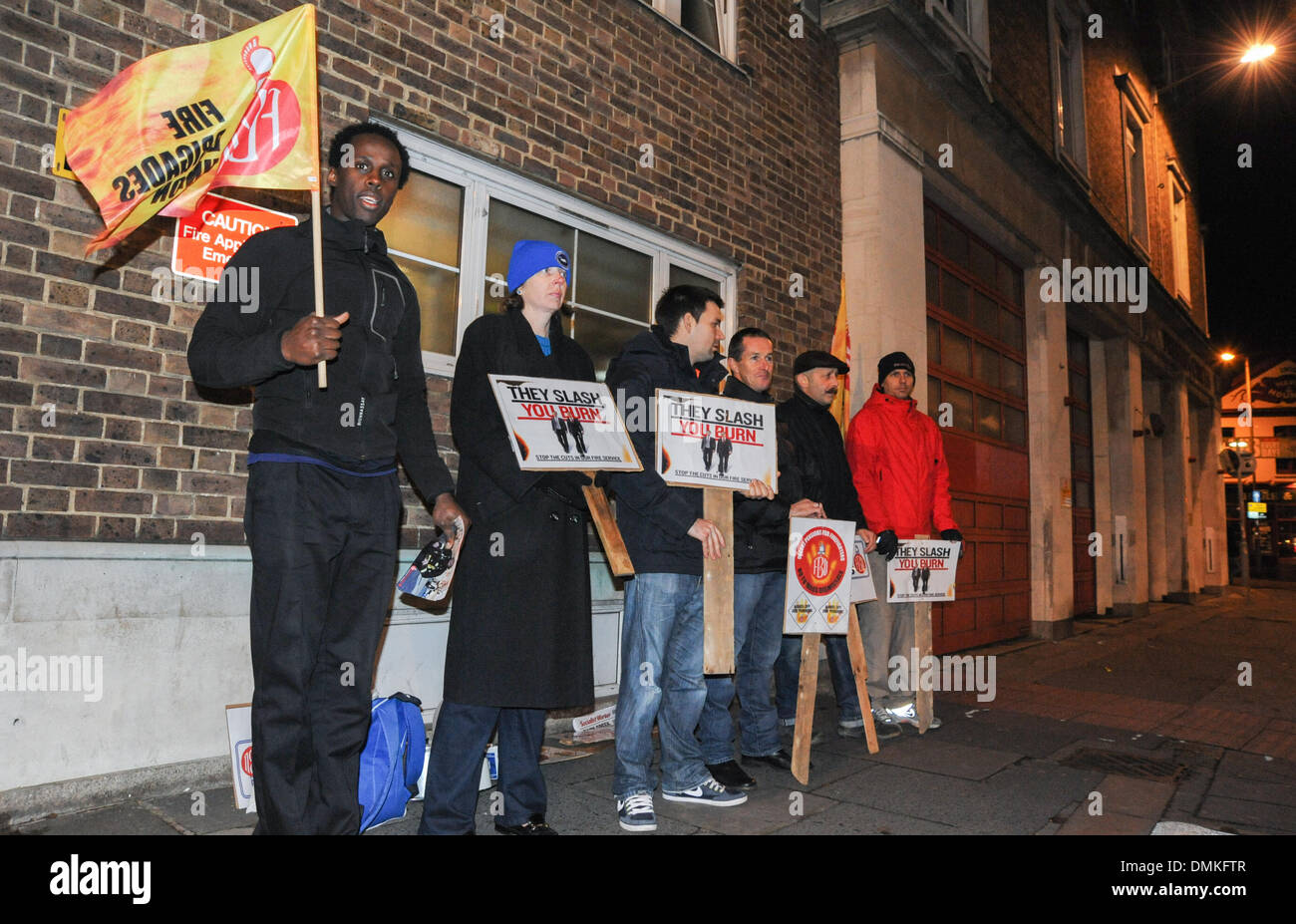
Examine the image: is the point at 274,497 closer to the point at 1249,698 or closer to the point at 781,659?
the point at 781,659

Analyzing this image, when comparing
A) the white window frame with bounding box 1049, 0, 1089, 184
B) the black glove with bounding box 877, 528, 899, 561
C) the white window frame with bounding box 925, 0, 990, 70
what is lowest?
the black glove with bounding box 877, 528, 899, 561

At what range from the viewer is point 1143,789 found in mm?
4109

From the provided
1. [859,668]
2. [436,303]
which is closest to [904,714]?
[859,668]

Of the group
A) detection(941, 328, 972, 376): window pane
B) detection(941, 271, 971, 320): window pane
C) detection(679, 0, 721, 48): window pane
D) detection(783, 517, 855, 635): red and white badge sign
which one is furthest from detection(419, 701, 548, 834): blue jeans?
detection(941, 271, 971, 320): window pane

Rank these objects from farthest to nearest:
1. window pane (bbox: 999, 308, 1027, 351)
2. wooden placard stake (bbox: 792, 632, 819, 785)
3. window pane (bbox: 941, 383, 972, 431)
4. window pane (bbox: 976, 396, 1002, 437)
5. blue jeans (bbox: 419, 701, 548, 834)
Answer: window pane (bbox: 999, 308, 1027, 351) → window pane (bbox: 976, 396, 1002, 437) → window pane (bbox: 941, 383, 972, 431) → wooden placard stake (bbox: 792, 632, 819, 785) → blue jeans (bbox: 419, 701, 548, 834)

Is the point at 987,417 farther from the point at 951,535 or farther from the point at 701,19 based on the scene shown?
the point at 701,19

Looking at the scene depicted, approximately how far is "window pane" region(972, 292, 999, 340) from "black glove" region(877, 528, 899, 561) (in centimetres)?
568

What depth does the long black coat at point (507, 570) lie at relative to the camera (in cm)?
308

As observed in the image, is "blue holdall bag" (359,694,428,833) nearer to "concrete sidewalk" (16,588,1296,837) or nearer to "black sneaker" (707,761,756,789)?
"concrete sidewalk" (16,588,1296,837)

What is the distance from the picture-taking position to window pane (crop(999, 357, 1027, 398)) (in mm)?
10586

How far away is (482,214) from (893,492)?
3.18 metres
